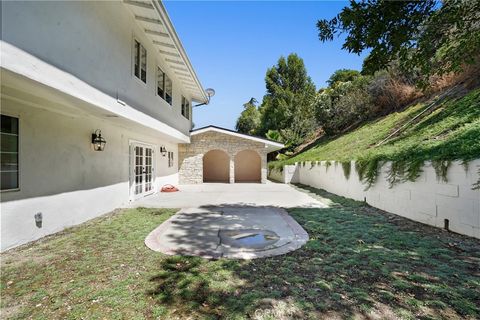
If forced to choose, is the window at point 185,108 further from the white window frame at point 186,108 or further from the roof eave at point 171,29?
the roof eave at point 171,29

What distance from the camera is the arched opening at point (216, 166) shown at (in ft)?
73.2

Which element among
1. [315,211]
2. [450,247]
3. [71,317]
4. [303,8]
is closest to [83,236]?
[71,317]

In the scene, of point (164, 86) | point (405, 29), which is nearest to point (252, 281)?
point (405, 29)

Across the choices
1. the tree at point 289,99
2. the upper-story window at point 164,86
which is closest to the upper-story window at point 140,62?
the upper-story window at point 164,86

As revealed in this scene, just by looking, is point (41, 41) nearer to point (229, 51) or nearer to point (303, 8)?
point (303, 8)

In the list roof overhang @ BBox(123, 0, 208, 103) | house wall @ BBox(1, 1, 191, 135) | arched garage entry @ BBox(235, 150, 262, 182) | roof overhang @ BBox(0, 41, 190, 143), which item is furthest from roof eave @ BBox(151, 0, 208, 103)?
arched garage entry @ BBox(235, 150, 262, 182)

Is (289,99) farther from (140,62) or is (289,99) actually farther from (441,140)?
(441,140)

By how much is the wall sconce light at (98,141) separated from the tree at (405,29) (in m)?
6.20

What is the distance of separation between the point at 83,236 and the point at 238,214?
389 centimetres

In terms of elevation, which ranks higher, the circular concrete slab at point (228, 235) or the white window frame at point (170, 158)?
the white window frame at point (170, 158)

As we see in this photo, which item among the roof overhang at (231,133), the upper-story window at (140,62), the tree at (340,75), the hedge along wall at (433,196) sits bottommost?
the hedge along wall at (433,196)

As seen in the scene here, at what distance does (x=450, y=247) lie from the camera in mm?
4352

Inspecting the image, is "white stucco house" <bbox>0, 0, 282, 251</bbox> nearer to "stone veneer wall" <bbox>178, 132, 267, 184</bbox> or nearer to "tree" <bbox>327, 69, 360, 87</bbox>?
"stone veneer wall" <bbox>178, 132, 267, 184</bbox>

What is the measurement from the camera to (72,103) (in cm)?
488
